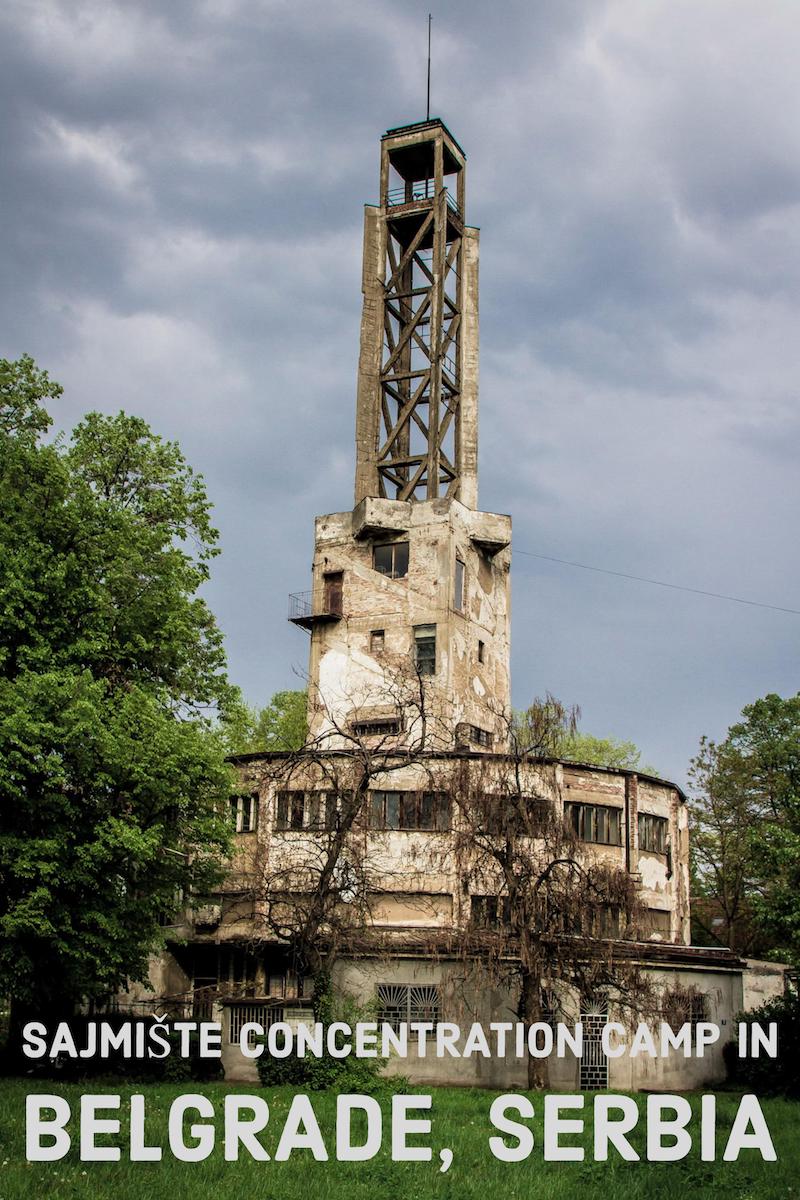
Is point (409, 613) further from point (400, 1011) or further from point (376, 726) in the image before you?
point (400, 1011)

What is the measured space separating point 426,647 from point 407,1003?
1905 centimetres

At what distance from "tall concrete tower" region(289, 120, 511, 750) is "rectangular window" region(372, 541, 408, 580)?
54mm

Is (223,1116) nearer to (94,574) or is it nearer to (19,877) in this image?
(19,877)

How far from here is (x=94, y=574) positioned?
109ft

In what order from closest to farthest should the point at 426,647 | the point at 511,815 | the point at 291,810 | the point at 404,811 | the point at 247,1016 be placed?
1. the point at 511,815
2. the point at 247,1016
3. the point at 291,810
4. the point at 404,811
5. the point at 426,647

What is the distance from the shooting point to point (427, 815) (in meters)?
42.5

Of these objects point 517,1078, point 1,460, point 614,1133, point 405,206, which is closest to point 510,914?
point 517,1078

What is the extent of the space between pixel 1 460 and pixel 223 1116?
17.2 meters

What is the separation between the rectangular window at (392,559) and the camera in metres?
56.2

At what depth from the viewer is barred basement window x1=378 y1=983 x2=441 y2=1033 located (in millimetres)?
38281

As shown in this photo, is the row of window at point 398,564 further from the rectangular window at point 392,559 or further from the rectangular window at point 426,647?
the rectangular window at point 426,647

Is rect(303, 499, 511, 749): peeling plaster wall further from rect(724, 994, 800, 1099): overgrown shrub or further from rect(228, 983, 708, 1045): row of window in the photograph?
rect(724, 994, 800, 1099): overgrown shrub

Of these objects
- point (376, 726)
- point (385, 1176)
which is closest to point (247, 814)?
point (376, 726)

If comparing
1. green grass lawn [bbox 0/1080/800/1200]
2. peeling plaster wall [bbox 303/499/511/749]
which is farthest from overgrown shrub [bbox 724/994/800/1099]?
peeling plaster wall [bbox 303/499/511/749]
